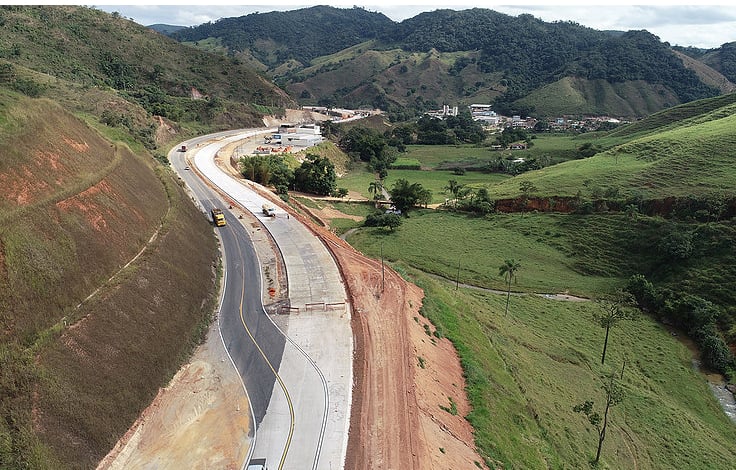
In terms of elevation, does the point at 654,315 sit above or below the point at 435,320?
below

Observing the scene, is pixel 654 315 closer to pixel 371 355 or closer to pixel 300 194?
pixel 371 355

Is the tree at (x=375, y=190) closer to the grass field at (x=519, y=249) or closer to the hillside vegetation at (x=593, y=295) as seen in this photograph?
the hillside vegetation at (x=593, y=295)

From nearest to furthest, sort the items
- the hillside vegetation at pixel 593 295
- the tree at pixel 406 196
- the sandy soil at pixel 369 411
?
the sandy soil at pixel 369 411
the hillside vegetation at pixel 593 295
the tree at pixel 406 196

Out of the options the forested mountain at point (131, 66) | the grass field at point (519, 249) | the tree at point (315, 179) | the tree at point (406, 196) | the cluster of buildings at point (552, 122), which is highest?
the forested mountain at point (131, 66)

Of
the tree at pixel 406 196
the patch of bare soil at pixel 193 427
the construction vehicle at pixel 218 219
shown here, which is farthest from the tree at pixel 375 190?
the patch of bare soil at pixel 193 427

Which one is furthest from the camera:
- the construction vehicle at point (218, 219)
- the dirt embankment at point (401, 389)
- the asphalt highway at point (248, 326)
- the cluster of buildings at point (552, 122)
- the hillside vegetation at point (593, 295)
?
the cluster of buildings at point (552, 122)

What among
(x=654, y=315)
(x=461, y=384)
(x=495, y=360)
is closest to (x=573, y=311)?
(x=654, y=315)

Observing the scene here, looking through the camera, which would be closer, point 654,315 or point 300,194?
point 654,315

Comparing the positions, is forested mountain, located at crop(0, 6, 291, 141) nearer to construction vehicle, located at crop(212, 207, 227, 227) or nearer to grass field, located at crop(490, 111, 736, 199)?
construction vehicle, located at crop(212, 207, 227, 227)
